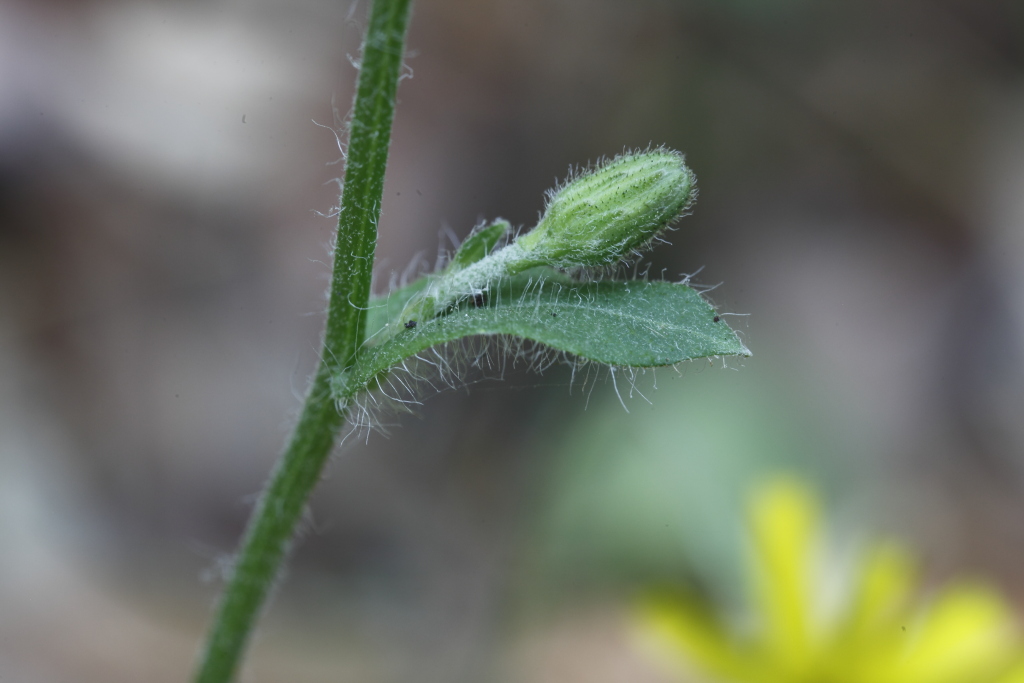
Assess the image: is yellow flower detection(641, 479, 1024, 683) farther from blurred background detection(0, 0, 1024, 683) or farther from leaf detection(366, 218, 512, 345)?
leaf detection(366, 218, 512, 345)

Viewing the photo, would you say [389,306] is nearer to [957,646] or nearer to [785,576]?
[785,576]

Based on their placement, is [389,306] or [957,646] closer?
[389,306]

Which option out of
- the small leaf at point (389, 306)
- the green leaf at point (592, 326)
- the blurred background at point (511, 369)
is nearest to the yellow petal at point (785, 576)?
the blurred background at point (511, 369)

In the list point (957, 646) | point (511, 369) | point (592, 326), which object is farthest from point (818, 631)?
point (511, 369)

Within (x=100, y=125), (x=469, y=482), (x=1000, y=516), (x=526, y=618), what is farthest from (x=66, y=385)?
(x=1000, y=516)

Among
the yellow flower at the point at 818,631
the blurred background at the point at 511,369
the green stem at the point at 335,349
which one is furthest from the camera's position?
the blurred background at the point at 511,369

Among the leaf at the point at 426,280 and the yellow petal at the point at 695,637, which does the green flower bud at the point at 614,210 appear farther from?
the yellow petal at the point at 695,637

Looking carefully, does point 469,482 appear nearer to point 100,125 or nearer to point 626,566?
point 626,566
